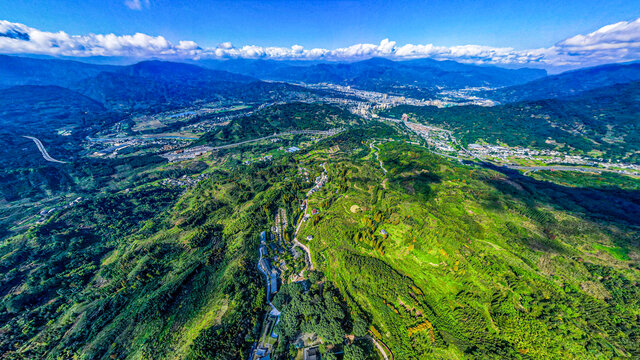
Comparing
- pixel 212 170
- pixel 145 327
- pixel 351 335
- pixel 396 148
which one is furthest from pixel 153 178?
pixel 396 148

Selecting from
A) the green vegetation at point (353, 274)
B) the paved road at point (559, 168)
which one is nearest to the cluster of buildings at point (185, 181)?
the green vegetation at point (353, 274)

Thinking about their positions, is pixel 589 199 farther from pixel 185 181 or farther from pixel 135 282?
pixel 185 181

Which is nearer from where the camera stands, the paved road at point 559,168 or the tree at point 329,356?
the tree at point 329,356

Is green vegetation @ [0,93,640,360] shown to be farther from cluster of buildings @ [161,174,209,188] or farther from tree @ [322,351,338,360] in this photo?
cluster of buildings @ [161,174,209,188]

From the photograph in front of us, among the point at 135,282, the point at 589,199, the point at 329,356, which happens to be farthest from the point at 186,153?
the point at 589,199

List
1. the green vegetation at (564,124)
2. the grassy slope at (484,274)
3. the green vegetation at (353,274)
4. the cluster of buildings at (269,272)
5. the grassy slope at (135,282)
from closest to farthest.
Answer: the grassy slope at (484,274) → the green vegetation at (353,274) → the grassy slope at (135,282) → the cluster of buildings at (269,272) → the green vegetation at (564,124)

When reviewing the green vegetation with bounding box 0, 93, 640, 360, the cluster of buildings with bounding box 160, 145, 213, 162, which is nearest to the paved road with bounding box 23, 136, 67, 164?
the cluster of buildings with bounding box 160, 145, 213, 162

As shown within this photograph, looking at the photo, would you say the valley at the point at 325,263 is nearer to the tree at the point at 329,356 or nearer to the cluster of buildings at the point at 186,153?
the tree at the point at 329,356

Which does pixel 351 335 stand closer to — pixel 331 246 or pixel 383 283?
pixel 383 283
